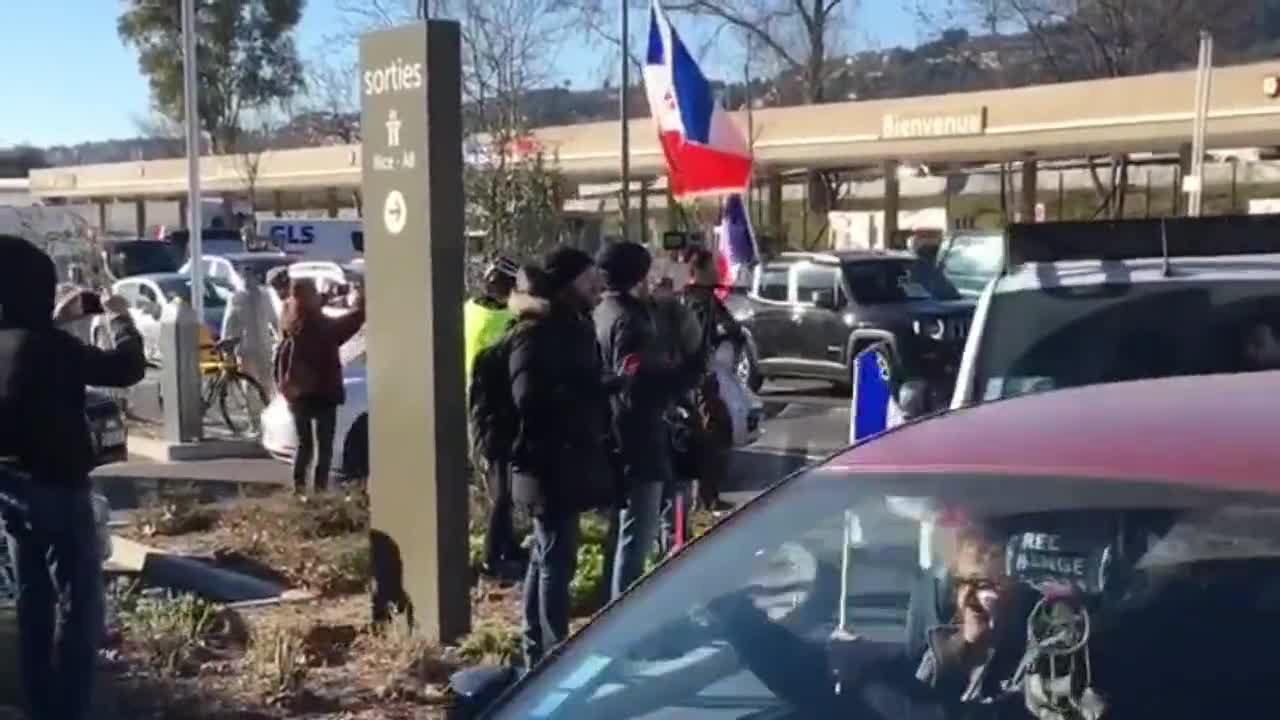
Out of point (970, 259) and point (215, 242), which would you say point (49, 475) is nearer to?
point (970, 259)

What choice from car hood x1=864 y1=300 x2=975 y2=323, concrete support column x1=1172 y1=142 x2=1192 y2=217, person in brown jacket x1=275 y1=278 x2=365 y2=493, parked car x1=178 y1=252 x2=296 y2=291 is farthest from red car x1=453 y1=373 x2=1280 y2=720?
concrete support column x1=1172 y1=142 x2=1192 y2=217

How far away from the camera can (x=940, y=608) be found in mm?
3490

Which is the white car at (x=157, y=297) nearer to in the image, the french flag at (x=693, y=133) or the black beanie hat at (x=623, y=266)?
the french flag at (x=693, y=133)

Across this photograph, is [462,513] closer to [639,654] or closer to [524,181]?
[639,654]

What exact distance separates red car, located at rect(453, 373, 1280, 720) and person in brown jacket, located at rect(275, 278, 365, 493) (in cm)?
923

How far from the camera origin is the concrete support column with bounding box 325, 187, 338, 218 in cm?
5837

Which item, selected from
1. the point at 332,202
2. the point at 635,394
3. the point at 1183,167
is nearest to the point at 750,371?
the point at 635,394

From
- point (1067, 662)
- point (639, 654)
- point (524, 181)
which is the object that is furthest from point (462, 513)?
point (524, 181)

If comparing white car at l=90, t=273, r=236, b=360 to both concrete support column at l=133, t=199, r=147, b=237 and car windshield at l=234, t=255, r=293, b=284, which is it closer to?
car windshield at l=234, t=255, r=293, b=284

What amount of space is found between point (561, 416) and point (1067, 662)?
14.4 ft

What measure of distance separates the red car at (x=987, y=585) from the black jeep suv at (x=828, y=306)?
18456 mm

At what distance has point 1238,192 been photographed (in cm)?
4359

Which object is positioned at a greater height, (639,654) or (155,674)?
(639,654)

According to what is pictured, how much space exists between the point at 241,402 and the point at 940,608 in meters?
15.7
